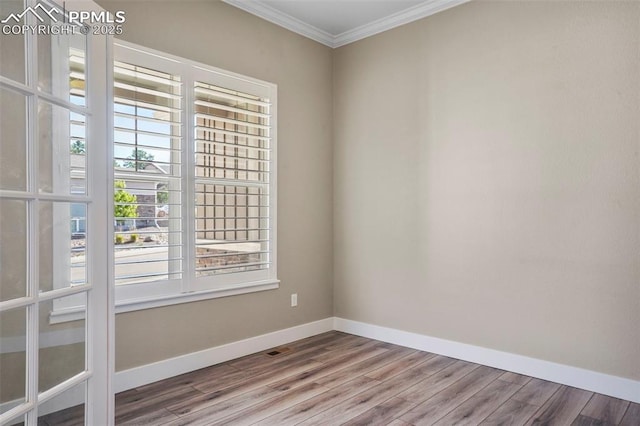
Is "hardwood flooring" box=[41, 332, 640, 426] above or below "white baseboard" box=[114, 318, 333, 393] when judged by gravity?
below

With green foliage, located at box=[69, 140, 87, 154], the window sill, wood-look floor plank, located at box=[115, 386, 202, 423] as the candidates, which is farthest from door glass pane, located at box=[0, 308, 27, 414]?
wood-look floor plank, located at box=[115, 386, 202, 423]

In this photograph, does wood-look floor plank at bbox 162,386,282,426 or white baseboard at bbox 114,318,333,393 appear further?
white baseboard at bbox 114,318,333,393

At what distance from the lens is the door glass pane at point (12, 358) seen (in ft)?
4.72

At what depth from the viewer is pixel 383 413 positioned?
2428mm

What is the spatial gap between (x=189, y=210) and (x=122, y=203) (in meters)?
0.49

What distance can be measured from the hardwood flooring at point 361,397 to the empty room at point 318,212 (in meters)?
0.02

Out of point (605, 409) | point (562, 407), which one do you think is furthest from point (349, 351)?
point (605, 409)

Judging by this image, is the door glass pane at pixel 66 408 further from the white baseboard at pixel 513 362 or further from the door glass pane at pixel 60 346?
the white baseboard at pixel 513 362

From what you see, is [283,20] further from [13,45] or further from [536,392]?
[536,392]

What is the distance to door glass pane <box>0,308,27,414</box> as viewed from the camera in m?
1.44

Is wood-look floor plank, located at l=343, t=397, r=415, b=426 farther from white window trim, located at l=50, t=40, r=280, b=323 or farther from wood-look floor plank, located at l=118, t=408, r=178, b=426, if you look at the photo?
white window trim, located at l=50, t=40, r=280, b=323

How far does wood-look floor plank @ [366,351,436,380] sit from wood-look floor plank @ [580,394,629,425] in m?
Answer: 1.12

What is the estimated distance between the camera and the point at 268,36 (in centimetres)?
359

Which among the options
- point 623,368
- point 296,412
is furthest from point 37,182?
point 623,368
